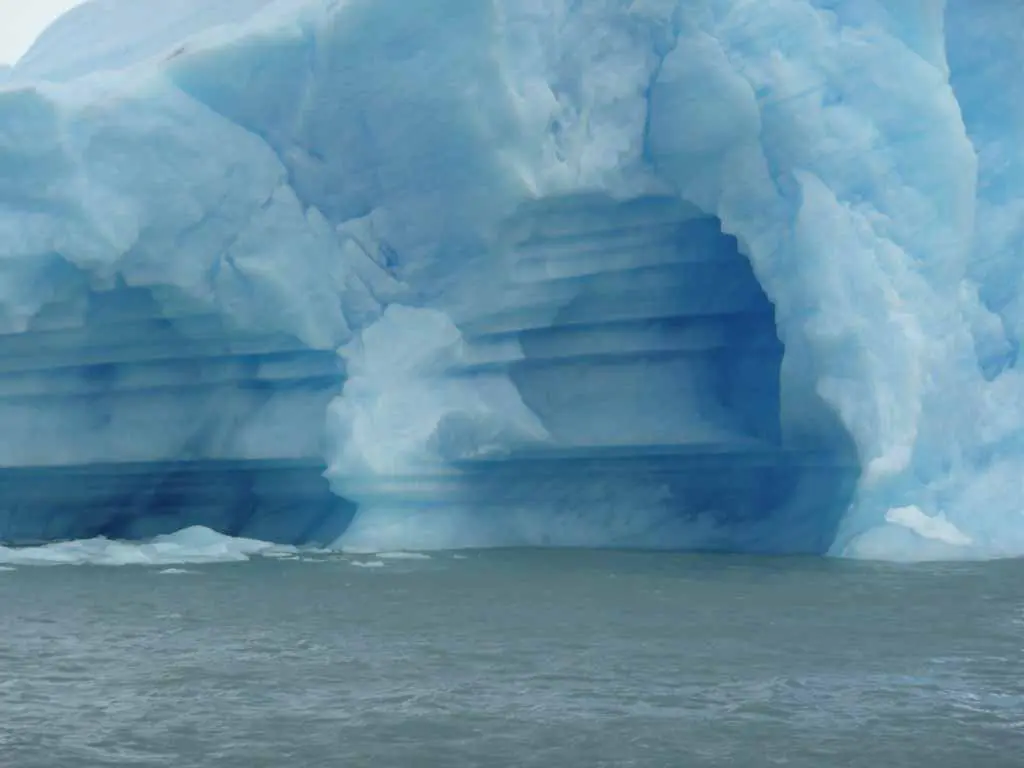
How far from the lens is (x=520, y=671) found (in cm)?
499

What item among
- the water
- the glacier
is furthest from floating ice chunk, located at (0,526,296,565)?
the water

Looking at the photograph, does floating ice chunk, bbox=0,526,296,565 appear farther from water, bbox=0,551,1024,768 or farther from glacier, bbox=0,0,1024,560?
water, bbox=0,551,1024,768

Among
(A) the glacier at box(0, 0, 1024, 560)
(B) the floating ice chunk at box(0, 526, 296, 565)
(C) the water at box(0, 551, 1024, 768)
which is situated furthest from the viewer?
(B) the floating ice chunk at box(0, 526, 296, 565)

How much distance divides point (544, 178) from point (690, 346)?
1895 mm

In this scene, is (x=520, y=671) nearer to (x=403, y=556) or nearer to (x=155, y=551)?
(x=403, y=556)

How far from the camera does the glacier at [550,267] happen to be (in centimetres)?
971

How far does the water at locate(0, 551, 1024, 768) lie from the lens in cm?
386

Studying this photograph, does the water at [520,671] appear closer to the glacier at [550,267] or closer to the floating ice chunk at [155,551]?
the floating ice chunk at [155,551]

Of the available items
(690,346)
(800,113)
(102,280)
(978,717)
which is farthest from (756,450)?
(978,717)

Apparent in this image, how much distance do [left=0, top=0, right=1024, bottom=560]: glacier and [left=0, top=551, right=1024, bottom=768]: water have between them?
2.17 m

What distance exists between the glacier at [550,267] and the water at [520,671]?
7.11ft

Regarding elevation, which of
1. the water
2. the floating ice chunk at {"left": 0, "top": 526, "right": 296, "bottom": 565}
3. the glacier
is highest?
the glacier

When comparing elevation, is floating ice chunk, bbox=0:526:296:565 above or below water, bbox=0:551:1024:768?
above

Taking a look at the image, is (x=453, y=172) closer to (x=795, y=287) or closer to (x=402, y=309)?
Result: (x=402, y=309)
